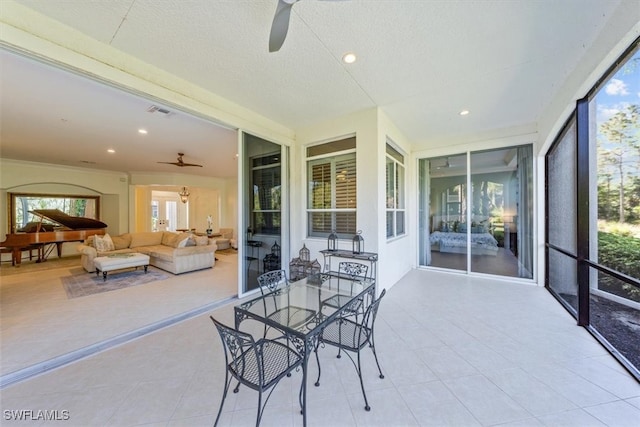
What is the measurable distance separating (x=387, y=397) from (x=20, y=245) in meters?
8.91

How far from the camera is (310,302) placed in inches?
93.0

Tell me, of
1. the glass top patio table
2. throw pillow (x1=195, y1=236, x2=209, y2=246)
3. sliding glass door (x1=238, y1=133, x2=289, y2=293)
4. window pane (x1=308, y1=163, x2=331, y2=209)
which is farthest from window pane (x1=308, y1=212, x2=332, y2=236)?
throw pillow (x1=195, y1=236, x2=209, y2=246)

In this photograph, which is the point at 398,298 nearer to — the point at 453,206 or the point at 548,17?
the point at 453,206

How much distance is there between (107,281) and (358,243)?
16.4ft

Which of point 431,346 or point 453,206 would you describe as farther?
point 453,206

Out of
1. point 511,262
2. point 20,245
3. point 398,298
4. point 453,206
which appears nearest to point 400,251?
point 398,298

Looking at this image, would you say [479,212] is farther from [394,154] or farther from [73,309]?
[73,309]

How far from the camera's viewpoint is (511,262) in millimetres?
4758

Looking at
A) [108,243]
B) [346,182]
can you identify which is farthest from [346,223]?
[108,243]

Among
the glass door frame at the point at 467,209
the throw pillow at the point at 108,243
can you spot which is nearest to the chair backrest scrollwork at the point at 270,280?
the glass door frame at the point at 467,209

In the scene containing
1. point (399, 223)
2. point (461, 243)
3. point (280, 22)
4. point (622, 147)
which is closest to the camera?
point (280, 22)

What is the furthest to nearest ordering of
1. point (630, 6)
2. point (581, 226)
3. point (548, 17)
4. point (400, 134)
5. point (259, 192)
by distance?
point (400, 134) < point (259, 192) < point (581, 226) < point (548, 17) < point (630, 6)

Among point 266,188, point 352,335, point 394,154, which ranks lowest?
point 352,335

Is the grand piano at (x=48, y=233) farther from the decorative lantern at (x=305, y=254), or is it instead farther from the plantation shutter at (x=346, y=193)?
the plantation shutter at (x=346, y=193)
